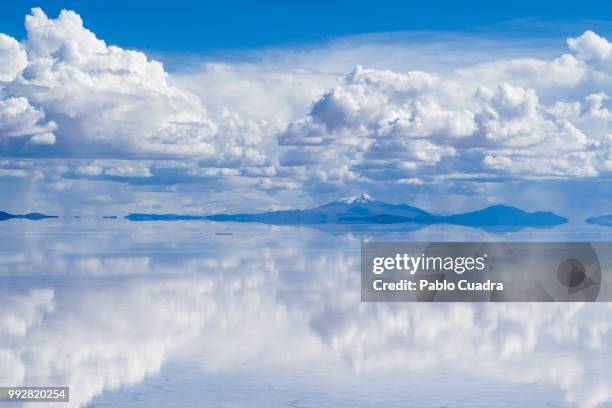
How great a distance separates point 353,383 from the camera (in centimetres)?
2170

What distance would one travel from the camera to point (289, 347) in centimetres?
2681

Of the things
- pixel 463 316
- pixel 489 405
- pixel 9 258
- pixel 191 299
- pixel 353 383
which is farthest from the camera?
pixel 9 258

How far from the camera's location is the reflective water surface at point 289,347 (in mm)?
20656

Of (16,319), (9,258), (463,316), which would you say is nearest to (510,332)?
(463,316)

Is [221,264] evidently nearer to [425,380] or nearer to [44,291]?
[44,291]

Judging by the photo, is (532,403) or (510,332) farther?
(510,332)

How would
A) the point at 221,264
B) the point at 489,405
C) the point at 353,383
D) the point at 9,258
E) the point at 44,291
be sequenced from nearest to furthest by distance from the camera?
the point at 489,405
the point at 353,383
the point at 44,291
the point at 221,264
the point at 9,258

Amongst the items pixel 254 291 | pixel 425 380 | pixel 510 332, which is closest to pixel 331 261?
pixel 254 291

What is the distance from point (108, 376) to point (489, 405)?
10148 millimetres

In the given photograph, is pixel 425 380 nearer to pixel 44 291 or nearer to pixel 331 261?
pixel 44 291

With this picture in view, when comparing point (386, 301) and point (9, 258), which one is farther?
point (9, 258)

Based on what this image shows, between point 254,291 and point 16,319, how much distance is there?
13765mm

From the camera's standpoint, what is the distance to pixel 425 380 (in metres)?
22.0

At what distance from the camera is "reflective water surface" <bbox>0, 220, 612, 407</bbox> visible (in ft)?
67.8
